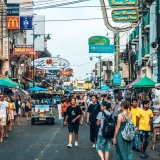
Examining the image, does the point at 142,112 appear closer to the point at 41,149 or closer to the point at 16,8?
the point at 41,149

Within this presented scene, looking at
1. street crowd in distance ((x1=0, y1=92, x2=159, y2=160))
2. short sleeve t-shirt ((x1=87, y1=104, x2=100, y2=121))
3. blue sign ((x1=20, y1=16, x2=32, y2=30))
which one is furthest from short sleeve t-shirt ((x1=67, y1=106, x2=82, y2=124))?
blue sign ((x1=20, y1=16, x2=32, y2=30))

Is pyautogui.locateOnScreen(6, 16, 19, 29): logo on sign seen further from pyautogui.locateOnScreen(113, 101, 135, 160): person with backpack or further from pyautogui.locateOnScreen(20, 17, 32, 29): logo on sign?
pyautogui.locateOnScreen(113, 101, 135, 160): person with backpack

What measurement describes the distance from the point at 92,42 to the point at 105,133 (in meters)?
37.7

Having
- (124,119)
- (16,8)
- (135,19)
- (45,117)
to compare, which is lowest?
(45,117)

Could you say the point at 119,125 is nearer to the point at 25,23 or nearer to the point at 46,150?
the point at 46,150

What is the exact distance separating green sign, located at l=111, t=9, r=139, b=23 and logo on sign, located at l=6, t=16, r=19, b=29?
21.3m

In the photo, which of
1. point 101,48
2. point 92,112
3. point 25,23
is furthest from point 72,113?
point 101,48

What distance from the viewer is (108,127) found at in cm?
1122

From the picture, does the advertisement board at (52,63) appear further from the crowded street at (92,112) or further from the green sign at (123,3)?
the green sign at (123,3)

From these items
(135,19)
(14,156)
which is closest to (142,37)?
(135,19)

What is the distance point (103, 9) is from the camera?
25.1m

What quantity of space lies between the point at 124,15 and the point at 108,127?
15366 millimetres

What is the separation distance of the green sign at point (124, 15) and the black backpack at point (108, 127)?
48.4ft

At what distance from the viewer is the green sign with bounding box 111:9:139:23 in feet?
83.4
